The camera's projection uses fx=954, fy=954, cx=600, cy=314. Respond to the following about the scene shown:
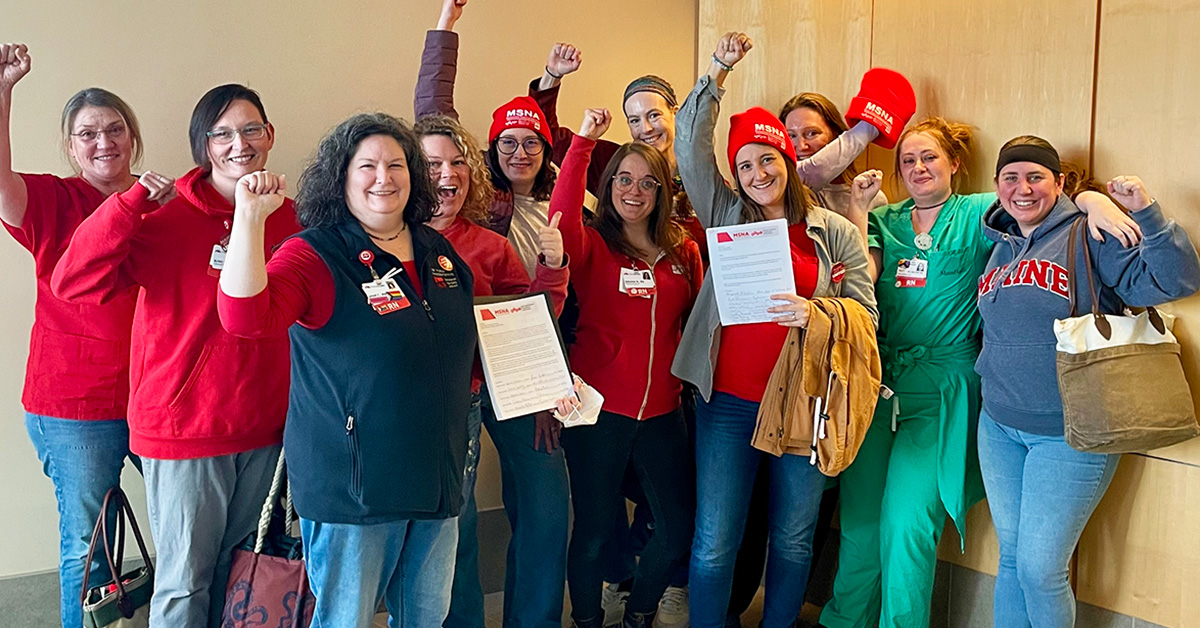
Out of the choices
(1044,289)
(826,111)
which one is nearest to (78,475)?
(826,111)

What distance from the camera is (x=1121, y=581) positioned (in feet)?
9.56

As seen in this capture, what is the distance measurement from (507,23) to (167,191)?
2005 mm

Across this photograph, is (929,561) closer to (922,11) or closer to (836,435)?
(836,435)

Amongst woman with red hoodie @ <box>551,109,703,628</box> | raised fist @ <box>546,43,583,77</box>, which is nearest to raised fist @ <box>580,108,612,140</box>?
woman with red hoodie @ <box>551,109,703,628</box>

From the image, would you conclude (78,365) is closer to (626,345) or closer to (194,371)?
(194,371)

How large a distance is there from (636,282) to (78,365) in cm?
167

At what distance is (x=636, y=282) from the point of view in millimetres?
3014

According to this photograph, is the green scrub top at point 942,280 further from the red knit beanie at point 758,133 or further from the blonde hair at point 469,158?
the blonde hair at point 469,158

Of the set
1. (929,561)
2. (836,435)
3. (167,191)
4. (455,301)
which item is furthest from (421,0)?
(929,561)

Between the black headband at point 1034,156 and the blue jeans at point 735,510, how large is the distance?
41.4 inches

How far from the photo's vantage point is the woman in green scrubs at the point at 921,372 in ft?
10.0

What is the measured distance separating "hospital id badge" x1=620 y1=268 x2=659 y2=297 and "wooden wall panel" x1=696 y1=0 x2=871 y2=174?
1241mm

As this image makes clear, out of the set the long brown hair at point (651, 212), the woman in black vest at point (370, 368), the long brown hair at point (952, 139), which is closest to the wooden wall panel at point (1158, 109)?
the long brown hair at point (952, 139)

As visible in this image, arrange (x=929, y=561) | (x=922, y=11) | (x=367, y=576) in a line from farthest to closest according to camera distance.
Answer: (x=922, y=11) < (x=929, y=561) < (x=367, y=576)
